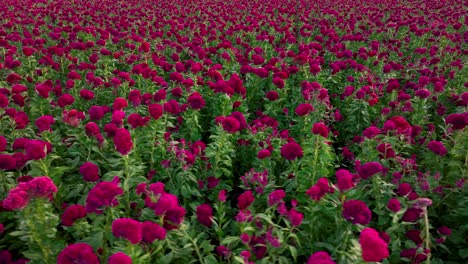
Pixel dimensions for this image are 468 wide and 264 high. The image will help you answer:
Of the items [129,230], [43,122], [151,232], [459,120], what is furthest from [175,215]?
[459,120]

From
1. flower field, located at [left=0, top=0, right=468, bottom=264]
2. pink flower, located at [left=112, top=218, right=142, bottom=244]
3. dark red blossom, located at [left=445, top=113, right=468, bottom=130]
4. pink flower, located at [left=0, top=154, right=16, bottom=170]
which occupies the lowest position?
flower field, located at [left=0, top=0, right=468, bottom=264]

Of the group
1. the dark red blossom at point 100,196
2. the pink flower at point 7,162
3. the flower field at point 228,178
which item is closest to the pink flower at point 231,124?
the flower field at point 228,178

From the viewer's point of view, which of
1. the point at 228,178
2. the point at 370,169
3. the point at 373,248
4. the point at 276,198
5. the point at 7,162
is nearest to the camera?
the point at 373,248

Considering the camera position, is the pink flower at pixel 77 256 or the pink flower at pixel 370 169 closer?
the pink flower at pixel 77 256

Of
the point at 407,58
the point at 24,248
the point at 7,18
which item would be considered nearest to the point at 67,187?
the point at 24,248

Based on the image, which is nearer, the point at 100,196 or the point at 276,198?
the point at 100,196

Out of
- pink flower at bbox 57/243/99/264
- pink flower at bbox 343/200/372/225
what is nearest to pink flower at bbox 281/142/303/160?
pink flower at bbox 343/200/372/225

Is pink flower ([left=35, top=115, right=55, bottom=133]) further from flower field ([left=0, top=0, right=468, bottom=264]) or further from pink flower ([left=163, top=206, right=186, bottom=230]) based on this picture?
pink flower ([left=163, top=206, right=186, bottom=230])

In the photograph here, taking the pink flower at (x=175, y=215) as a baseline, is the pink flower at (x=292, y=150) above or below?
above

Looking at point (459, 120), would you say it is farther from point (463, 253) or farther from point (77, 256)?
point (77, 256)

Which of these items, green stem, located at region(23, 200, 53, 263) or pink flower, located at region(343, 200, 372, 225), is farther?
green stem, located at region(23, 200, 53, 263)

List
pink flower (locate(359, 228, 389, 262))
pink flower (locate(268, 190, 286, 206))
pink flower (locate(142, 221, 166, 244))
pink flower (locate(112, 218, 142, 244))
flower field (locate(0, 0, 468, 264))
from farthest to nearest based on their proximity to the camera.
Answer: pink flower (locate(268, 190, 286, 206)) → flower field (locate(0, 0, 468, 264)) → pink flower (locate(142, 221, 166, 244)) → pink flower (locate(112, 218, 142, 244)) → pink flower (locate(359, 228, 389, 262))

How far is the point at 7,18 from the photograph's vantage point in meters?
10.6

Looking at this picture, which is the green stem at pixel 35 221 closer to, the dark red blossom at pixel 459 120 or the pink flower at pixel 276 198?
the pink flower at pixel 276 198
